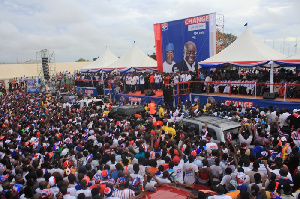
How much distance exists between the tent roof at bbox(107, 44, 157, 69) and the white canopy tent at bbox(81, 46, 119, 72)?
3.21 m

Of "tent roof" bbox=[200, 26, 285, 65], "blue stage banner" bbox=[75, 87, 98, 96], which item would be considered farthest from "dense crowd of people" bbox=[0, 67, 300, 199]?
"blue stage banner" bbox=[75, 87, 98, 96]

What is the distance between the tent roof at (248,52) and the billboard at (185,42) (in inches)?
126

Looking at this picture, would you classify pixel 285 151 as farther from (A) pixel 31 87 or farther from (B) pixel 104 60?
(A) pixel 31 87

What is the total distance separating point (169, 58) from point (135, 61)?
354cm

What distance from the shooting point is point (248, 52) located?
15.4 metres

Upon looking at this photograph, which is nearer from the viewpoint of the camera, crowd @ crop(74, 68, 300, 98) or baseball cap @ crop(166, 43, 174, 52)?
crowd @ crop(74, 68, 300, 98)

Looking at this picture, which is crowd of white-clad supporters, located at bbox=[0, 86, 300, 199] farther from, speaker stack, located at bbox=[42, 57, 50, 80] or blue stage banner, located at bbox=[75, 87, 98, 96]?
speaker stack, located at bbox=[42, 57, 50, 80]

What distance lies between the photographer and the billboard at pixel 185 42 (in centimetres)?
1959

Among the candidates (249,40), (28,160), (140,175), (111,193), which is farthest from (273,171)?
(249,40)

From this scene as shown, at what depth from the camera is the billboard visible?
19591 mm

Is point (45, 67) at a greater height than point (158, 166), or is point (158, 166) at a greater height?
point (45, 67)

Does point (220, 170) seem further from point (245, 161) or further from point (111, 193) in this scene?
point (111, 193)

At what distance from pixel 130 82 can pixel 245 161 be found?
53.3ft

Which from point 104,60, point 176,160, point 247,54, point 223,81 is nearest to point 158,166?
point 176,160
